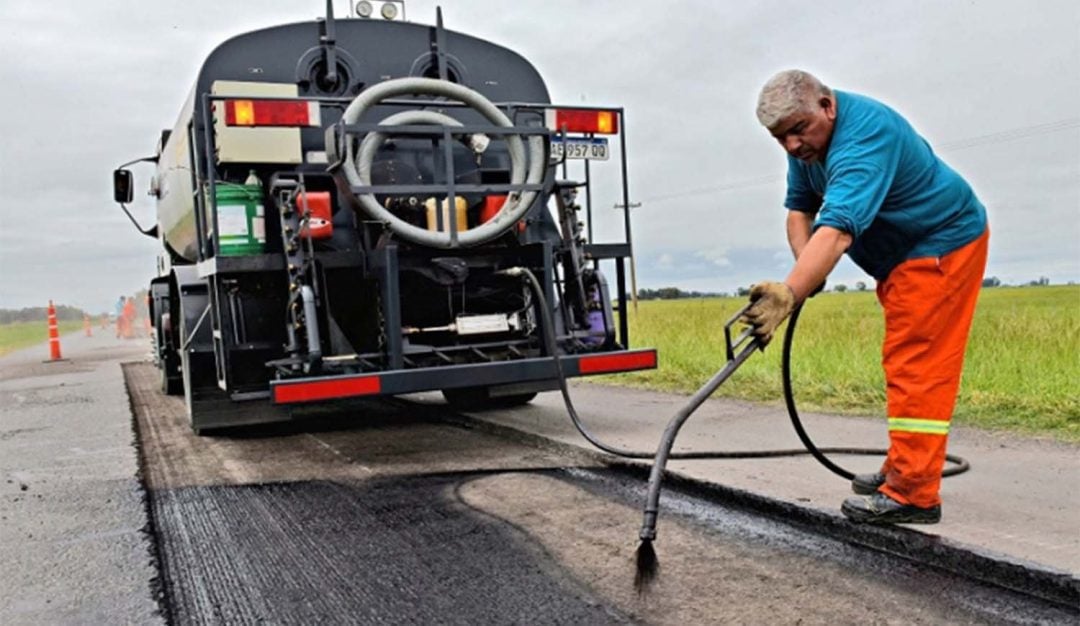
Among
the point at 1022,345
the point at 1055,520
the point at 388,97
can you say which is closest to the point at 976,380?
the point at 1022,345

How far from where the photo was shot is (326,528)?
418 cm

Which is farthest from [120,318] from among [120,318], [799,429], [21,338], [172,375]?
[799,429]

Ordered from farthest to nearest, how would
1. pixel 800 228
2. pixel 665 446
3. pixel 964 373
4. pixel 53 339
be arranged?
pixel 53 339
pixel 964 373
pixel 800 228
pixel 665 446

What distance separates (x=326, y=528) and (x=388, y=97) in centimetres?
294

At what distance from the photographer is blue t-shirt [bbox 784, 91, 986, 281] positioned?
3316mm

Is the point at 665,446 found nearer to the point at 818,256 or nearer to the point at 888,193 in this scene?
the point at 818,256

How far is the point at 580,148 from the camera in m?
6.62

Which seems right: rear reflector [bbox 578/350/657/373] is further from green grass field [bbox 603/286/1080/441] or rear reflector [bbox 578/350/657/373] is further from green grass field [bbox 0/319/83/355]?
green grass field [bbox 0/319/83/355]

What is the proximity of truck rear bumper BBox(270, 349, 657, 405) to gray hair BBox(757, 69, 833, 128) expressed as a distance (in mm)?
2662

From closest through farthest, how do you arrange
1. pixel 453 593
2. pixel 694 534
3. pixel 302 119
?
pixel 453 593 → pixel 694 534 → pixel 302 119

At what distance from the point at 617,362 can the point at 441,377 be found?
4.02ft

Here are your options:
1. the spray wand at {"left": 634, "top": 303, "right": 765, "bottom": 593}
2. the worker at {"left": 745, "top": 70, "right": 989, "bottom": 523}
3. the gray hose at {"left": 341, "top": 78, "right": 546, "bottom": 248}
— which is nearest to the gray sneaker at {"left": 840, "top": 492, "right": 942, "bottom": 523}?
the worker at {"left": 745, "top": 70, "right": 989, "bottom": 523}

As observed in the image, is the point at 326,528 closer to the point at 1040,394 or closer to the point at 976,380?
the point at 1040,394

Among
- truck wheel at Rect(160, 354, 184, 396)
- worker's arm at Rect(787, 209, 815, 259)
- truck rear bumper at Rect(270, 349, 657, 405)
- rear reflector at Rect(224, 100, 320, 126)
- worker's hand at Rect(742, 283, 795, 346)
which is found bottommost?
truck wheel at Rect(160, 354, 184, 396)
